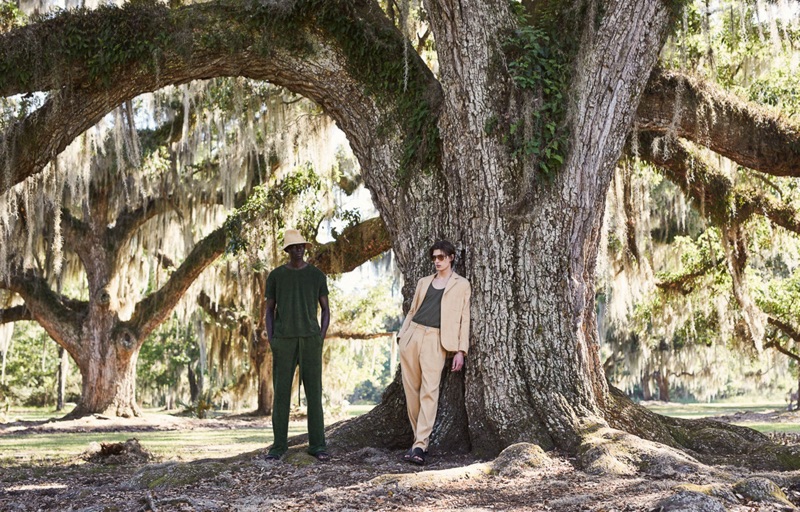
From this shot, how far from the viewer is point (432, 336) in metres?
6.18

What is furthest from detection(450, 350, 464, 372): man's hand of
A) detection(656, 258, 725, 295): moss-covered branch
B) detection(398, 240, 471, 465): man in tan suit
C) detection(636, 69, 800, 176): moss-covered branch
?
detection(656, 258, 725, 295): moss-covered branch

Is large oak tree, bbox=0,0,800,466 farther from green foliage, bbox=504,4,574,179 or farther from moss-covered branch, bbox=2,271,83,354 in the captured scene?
moss-covered branch, bbox=2,271,83,354

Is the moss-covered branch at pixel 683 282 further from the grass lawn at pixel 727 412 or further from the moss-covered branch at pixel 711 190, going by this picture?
the moss-covered branch at pixel 711 190

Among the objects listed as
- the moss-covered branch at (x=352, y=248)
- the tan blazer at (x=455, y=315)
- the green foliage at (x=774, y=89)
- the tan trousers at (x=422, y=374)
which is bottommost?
the tan trousers at (x=422, y=374)

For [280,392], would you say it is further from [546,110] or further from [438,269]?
[546,110]

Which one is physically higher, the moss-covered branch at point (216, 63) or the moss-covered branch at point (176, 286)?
the moss-covered branch at point (216, 63)

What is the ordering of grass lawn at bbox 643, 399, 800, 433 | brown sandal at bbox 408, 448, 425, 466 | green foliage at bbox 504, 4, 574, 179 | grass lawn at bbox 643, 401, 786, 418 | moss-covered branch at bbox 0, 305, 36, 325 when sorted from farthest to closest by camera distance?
grass lawn at bbox 643, 401, 786, 418
moss-covered branch at bbox 0, 305, 36, 325
grass lawn at bbox 643, 399, 800, 433
green foliage at bbox 504, 4, 574, 179
brown sandal at bbox 408, 448, 425, 466

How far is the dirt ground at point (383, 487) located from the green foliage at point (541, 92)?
87.1 inches

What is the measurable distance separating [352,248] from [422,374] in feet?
23.6

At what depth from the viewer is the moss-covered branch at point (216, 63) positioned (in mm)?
6672

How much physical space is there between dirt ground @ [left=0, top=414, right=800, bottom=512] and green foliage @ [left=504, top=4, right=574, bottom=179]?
221 centimetres

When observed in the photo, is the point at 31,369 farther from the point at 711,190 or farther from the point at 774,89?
the point at 711,190

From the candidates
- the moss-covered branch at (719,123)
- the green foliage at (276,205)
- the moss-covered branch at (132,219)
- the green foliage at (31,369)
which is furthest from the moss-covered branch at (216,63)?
the green foliage at (31,369)

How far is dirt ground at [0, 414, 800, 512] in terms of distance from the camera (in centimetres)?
430
